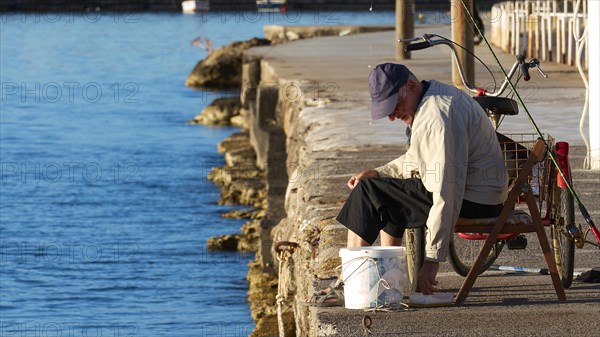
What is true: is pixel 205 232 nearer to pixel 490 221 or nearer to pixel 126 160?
pixel 126 160

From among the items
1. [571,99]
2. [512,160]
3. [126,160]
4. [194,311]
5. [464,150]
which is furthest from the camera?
[126,160]

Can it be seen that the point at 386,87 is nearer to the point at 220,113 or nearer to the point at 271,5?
the point at 220,113

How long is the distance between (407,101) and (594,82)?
4770 millimetres

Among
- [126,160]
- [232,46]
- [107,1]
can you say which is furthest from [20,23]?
[126,160]

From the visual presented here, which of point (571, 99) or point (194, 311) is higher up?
point (571, 99)

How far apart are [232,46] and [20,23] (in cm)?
6963

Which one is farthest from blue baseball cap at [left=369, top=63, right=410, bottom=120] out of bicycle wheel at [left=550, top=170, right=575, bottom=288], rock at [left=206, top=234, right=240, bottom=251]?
rock at [left=206, top=234, right=240, bottom=251]

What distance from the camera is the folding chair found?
6.03 m

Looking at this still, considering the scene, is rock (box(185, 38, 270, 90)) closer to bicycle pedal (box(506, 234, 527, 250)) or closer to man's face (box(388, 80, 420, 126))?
bicycle pedal (box(506, 234, 527, 250))

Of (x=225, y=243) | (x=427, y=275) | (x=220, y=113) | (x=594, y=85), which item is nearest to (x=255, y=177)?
(x=225, y=243)

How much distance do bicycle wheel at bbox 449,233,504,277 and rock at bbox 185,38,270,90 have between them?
1159 inches

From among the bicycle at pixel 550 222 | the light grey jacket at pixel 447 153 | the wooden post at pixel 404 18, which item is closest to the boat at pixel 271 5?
the wooden post at pixel 404 18

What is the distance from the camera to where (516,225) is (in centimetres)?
614

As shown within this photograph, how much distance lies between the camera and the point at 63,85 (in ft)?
149
